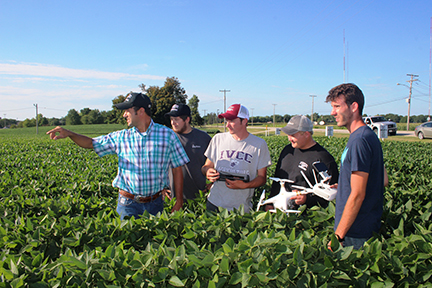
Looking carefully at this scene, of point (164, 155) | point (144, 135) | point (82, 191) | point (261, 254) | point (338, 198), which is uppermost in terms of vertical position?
point (144, 135)

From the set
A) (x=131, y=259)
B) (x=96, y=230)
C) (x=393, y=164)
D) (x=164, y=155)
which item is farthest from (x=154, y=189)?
(x=393, y=164)

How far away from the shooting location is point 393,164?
6.89 metres

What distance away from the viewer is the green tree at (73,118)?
12239 cm

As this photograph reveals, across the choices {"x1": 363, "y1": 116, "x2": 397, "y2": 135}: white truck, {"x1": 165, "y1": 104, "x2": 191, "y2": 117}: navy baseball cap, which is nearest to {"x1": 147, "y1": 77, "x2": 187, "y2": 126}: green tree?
{"x1": 363, "y1": 116, "x2": 397, "y2": 135}: white truck

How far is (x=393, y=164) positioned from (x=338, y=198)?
5.82m

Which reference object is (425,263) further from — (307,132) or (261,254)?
(307,132)

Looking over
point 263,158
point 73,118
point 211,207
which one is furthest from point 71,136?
point 73,118

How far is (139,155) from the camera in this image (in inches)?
121

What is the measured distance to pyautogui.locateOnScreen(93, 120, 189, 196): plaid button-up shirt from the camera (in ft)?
10.1

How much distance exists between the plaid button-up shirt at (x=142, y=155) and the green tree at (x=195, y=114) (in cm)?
5444

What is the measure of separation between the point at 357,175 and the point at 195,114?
60.3 metres

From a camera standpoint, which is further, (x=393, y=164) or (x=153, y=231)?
(x=393, y=164)

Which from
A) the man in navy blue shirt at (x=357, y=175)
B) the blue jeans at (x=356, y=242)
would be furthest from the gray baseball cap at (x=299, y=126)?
the blue jeans at (x=356, y=242)

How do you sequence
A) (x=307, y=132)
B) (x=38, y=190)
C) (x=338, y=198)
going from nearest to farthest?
(x=338, y=198) < (x=307, y=132) < (x=38, y=190)
